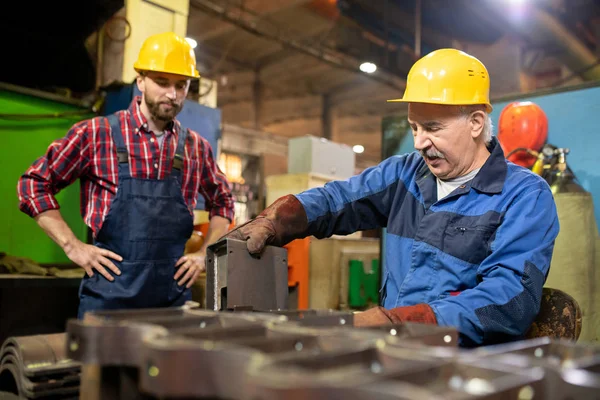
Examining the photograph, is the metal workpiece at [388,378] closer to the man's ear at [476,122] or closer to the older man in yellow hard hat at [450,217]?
the older man in yellow hard hat at [450,217]

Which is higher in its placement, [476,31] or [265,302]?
[476,31]

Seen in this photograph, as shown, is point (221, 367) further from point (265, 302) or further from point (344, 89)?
point (344, 89)

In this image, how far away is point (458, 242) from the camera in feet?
4.96

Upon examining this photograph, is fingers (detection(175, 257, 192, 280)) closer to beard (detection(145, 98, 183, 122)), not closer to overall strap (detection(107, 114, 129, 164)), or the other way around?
overall strap (detection(107, 114, 129, 164))

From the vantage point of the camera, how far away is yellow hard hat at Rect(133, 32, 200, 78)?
85.7 inches

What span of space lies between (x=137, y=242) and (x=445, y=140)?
1161 millimetres

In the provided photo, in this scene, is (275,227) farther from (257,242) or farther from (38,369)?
(38,369)

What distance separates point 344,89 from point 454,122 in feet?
23.5

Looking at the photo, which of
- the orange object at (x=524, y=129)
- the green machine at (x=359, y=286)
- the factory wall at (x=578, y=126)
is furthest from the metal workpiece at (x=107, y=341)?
the green machine at (x=359, y=286)

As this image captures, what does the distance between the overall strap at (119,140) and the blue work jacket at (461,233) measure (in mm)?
737

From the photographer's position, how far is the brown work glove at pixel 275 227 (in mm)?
1562

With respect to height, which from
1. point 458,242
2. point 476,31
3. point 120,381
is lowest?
point 120,381

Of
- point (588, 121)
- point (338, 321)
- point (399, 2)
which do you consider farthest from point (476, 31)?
point (338, 321)

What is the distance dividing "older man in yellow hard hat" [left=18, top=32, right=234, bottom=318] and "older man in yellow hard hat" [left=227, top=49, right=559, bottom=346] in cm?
58
